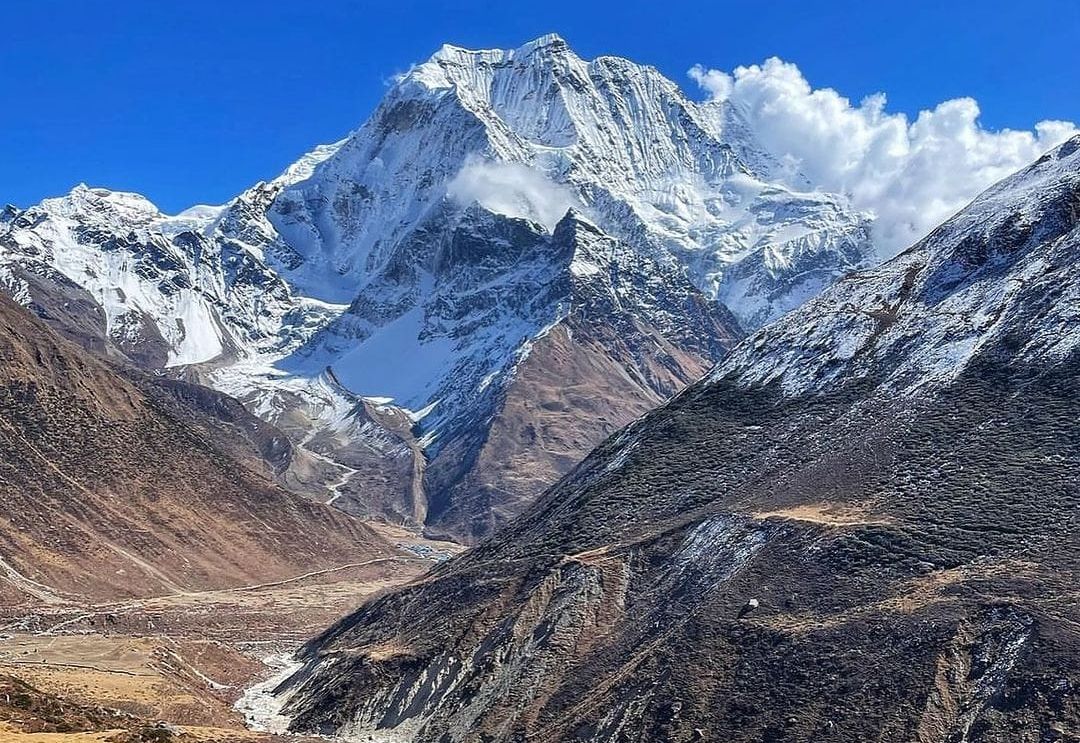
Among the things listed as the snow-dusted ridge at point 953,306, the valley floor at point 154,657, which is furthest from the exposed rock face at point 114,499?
the snow-dusted ridge at point 953,306

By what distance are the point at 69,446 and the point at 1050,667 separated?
114399 millimetres

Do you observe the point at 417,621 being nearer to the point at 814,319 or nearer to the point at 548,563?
the point at 548,563

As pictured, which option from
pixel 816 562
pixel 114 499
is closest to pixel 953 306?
pixel 816 562

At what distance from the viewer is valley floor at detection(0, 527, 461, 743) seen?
171 ft

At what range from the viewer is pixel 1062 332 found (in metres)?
77.6

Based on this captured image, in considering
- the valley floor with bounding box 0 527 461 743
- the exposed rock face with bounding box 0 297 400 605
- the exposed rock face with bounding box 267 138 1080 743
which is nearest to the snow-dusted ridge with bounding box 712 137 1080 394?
the exposed rock face with bounding box 267 138 1080 743

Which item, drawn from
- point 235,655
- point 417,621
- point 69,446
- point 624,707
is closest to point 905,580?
point 624,707

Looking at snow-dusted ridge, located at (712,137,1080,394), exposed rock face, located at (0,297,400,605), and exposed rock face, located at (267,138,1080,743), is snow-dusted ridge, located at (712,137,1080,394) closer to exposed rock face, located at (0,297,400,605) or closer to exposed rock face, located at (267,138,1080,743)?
exposed rock face, located at (267,138,1080,743)

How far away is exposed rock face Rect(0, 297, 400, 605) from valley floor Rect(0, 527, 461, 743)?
485 cm

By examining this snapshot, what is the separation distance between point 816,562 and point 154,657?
47.1 m

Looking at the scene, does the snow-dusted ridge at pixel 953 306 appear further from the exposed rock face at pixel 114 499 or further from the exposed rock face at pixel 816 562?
the exposed rock face at pixel 114 499

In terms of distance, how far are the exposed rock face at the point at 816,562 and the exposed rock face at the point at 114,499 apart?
1444 inches

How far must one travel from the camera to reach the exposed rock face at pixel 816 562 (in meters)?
52.8

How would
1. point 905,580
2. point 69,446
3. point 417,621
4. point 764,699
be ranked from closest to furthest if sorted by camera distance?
point 764,699, point 905,580, point 417,621, point 69,446
